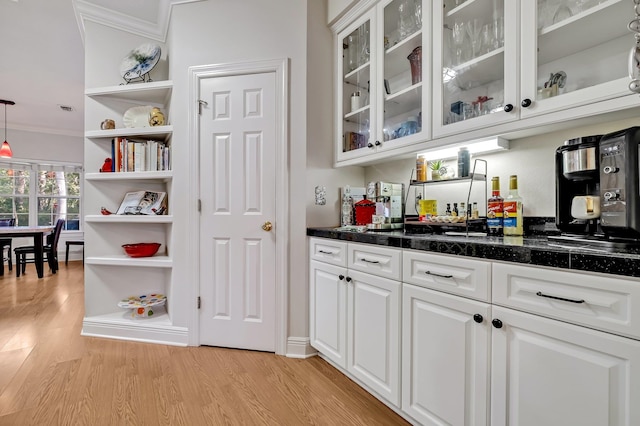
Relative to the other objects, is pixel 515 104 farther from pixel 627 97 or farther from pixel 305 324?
pixel 305 324

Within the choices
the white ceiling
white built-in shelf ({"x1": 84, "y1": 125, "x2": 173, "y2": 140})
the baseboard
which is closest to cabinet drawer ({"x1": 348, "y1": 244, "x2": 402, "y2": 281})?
the baseboard

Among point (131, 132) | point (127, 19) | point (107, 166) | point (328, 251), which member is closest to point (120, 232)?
point (107, 166)

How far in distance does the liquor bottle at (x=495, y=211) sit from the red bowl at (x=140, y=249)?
8.52 ft

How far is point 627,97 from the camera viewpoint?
3.62ft

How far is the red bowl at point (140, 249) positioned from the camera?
2.69 m

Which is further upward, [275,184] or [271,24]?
[271,24]

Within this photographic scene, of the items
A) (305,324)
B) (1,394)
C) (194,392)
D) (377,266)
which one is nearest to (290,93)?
(377,266)

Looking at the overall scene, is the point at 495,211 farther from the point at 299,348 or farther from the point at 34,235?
the point at 34,235

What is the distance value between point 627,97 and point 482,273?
2.58 ft

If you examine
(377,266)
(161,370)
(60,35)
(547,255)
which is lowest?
(161,370)

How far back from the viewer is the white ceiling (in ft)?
8.88

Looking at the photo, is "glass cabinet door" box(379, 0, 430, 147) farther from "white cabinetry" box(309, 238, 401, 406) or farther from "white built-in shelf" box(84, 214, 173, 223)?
"white built-in shelf" box(84, 214, 173, 223)

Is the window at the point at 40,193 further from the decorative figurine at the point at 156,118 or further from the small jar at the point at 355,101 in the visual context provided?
the small jar at the point at 355,101

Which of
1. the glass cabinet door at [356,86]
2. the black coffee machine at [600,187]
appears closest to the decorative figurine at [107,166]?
the glass cabinet door at [356,86]
